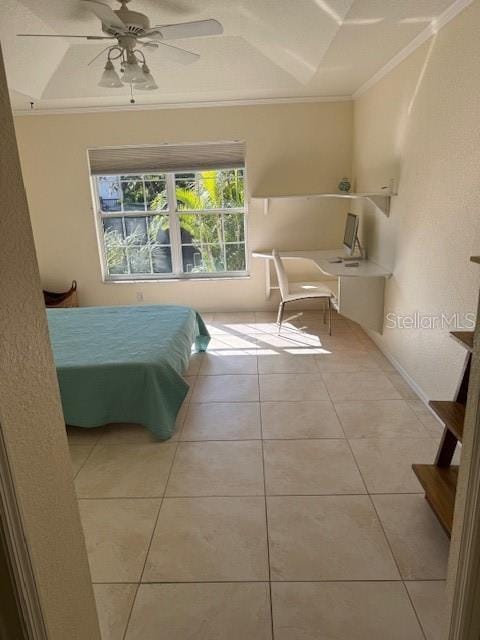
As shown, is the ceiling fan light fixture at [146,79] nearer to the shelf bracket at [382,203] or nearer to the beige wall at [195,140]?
the shelf bracket at [382,203]

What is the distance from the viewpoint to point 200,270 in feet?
17.2

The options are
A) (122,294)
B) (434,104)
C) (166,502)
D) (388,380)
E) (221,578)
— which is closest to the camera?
(221,578)

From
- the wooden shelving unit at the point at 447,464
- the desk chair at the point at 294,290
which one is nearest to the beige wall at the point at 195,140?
the desk chair at the point at 294,290

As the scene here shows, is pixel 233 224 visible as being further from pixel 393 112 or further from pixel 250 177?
pixel 393 112

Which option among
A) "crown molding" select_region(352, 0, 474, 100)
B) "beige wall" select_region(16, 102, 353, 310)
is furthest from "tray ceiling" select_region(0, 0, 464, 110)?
"beige wall" select_region(16, 102, 353, 310)

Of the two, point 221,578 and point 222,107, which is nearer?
point 221,578

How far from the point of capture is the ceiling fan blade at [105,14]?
6.53 feet

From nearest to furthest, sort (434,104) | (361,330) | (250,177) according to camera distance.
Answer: (434,104)
(361,330)
(250,177)

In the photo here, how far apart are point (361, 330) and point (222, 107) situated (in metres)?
2.80

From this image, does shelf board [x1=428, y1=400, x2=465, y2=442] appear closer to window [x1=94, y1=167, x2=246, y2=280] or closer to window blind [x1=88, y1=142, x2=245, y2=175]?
window [x1=94, y1=167, x2=246, y2=280]

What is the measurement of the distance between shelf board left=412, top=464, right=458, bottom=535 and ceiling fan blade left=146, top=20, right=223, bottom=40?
8.20 ft

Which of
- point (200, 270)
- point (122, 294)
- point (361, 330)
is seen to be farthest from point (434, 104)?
point (122, 294)

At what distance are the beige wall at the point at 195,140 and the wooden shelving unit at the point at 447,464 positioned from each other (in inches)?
133

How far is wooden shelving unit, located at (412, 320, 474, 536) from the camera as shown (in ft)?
5.60
